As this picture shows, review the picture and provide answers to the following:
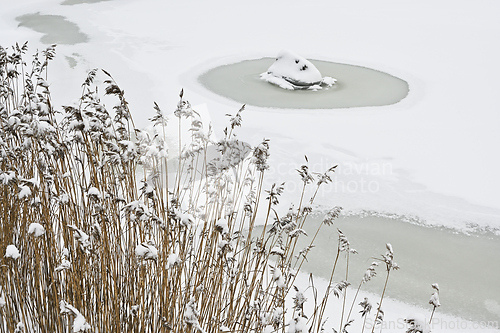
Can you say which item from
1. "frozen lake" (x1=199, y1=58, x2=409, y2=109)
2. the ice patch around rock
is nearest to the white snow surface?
"frozen lake" (x1=199, y1=58, x2=409, y2=109)

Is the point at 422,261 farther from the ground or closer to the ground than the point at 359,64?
closer to the ground

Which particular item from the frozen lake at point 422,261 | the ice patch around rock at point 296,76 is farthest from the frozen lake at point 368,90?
the ice patch around rock at point 296,76

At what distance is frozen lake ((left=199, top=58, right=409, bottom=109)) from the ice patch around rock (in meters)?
0.10

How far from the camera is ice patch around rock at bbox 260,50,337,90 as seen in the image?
5.60 m

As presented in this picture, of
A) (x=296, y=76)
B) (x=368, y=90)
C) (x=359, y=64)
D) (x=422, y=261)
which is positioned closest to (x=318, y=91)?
(x=296, y=76)

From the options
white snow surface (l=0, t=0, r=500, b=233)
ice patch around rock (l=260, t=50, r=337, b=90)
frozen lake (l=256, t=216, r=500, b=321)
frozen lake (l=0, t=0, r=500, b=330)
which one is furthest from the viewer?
ice patch around rock (l=260, t=50, r=337, b=90)

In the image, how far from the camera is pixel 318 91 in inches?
215

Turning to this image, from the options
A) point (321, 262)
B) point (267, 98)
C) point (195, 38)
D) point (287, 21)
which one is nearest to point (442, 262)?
point (321, 262)

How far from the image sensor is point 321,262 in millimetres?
2729

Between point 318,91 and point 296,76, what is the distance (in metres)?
0.38

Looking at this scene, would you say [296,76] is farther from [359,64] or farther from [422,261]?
[422,261]

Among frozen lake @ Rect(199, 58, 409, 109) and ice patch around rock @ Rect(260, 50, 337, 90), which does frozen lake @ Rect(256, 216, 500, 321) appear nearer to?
frozen lake @ Rect(199, 58, 409, 109)

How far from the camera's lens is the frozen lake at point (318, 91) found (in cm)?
510

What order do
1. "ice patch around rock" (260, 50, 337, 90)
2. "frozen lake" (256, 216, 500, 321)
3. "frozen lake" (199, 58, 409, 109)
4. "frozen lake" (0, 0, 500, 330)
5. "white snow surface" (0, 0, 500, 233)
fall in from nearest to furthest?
1. "frozen lake" (256, 216, 500, 321)
2. "frozen lake" (0, 0, 500, 330)
3. "white snow surface" (0, 0, 500, 233)
4. "frozen lake" (199, 58, 409, 109)
5. "ice patch around rock" (260, 50, 337, 90)
